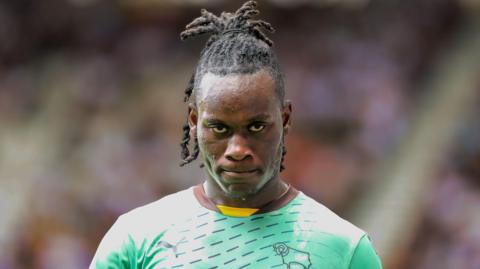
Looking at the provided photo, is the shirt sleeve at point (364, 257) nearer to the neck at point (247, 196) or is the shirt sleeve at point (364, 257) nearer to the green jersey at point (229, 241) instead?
the green jersey at point (229, 241)

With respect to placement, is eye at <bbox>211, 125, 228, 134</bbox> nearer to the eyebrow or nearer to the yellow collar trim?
the eyebrow

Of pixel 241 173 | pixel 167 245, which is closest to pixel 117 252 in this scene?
pixel 167 245

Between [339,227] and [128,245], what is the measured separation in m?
0.63

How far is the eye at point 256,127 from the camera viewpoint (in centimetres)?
327

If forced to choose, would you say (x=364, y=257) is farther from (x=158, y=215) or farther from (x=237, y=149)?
(x=158, y=215)

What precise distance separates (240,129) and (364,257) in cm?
55

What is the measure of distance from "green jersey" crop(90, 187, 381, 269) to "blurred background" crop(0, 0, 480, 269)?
14.9 feet

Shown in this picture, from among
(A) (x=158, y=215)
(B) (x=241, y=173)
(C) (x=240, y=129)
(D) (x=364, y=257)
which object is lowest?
(D) (x=364, y=257)

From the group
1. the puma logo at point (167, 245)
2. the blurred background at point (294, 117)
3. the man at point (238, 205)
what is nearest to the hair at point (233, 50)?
the man at point (238, 205)

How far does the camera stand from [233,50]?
3.41m

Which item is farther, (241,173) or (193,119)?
(193,119)

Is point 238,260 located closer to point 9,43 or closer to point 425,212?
point 425,212

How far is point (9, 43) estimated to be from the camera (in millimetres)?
9930

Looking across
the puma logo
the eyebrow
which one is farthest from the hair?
the puma logo
